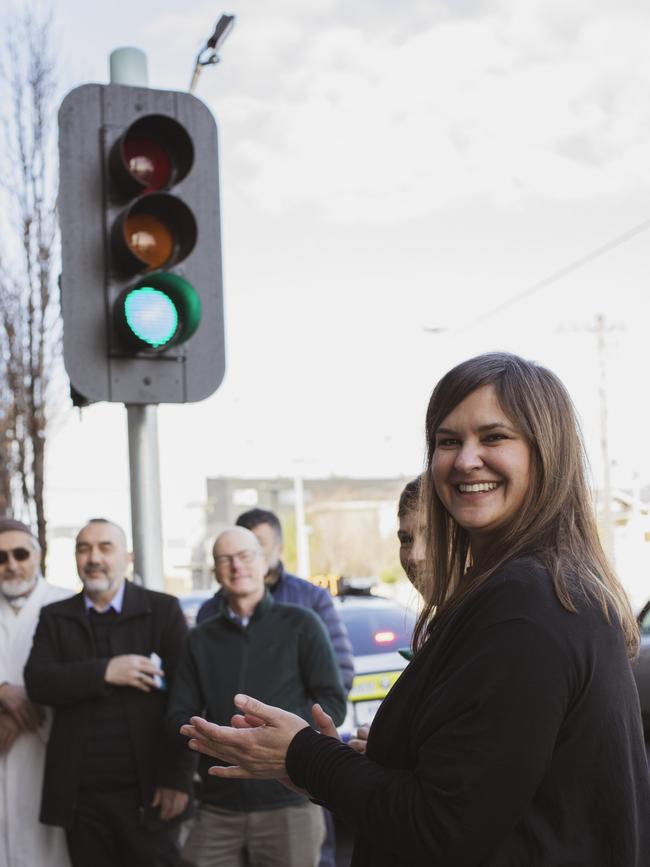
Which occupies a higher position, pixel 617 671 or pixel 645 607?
pixel 617 671

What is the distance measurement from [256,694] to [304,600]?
139 cm

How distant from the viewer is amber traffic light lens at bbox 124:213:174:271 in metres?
4.14

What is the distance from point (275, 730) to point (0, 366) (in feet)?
32.5

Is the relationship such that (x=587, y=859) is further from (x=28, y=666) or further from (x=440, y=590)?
(x=28, y=666)

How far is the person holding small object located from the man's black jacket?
275cm

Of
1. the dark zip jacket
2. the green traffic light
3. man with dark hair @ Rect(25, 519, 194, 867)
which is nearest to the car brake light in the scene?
the dark zip jacket

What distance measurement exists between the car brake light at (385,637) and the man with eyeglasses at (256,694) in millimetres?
3293

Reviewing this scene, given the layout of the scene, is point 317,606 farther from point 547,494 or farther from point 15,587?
point 547,494

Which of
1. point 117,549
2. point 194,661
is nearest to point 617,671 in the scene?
point 194,661

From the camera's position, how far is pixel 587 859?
1.71m

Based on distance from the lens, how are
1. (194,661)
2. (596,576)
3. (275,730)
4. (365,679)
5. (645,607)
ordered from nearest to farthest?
1. (596,576)
2. (275,730)
3. (194,661)
4. (365,679)
5. (645,607)

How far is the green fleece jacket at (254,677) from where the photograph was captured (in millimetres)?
4484

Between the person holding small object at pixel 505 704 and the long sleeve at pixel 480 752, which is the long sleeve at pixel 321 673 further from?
the long sleeve at pixel 480 752

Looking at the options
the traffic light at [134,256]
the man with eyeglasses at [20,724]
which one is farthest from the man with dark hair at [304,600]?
the traffic light at [134,256]
